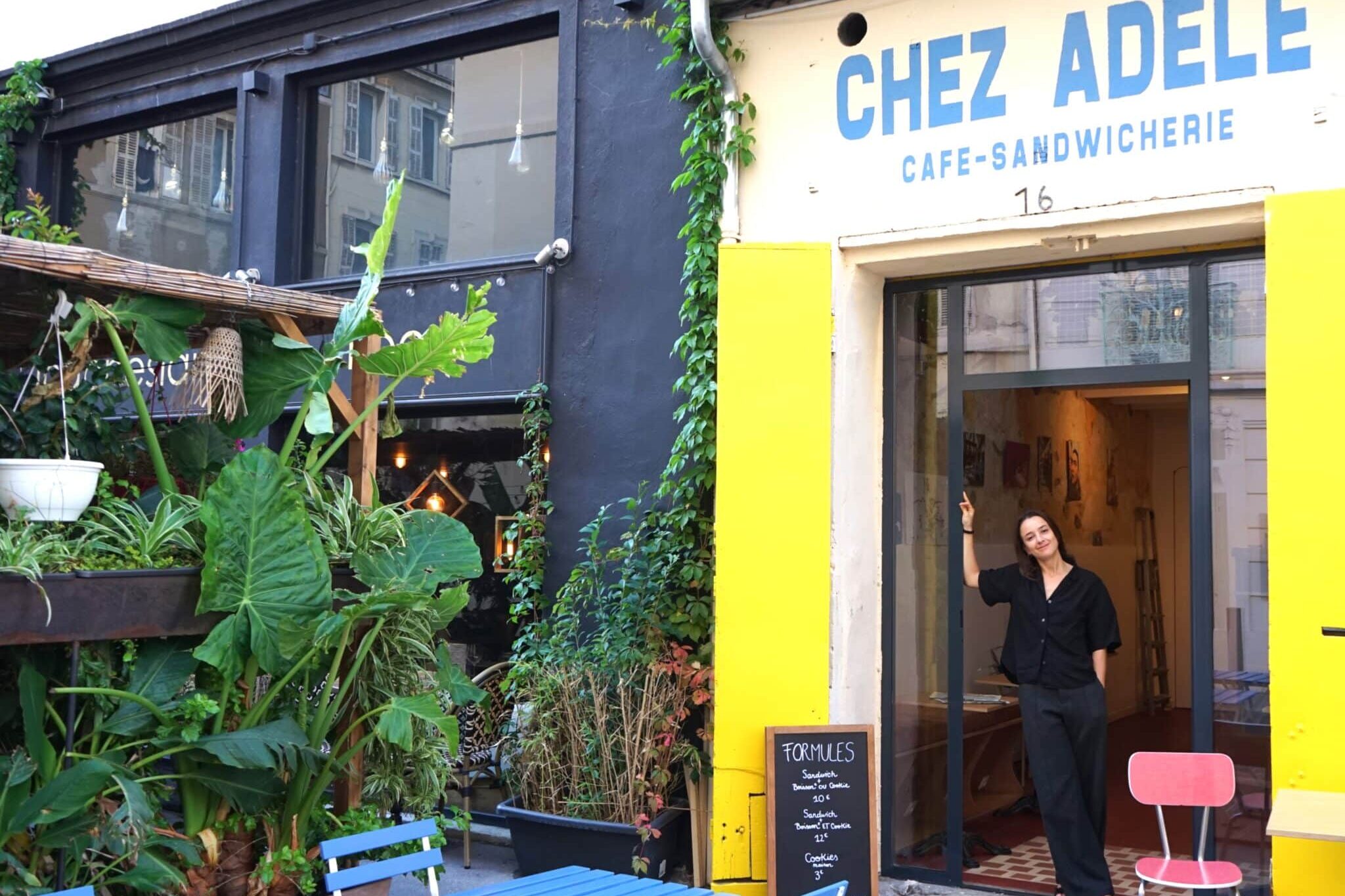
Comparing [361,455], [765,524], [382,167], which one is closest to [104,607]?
[361,455]

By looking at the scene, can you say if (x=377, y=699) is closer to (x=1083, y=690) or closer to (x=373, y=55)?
(x=1083, y=690)

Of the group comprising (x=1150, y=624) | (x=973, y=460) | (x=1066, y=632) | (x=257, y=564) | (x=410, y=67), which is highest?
(x=410, y=67)

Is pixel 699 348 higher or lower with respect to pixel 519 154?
lower

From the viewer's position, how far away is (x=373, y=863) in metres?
4.45

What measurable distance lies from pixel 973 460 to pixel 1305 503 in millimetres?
1978

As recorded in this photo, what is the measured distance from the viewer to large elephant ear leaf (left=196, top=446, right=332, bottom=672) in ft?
16.4

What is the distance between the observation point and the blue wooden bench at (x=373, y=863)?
14.3 feet

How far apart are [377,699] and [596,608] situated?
168cm

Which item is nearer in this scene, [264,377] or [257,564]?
[257,564]

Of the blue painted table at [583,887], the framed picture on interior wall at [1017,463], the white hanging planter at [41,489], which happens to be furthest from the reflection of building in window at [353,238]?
the blue painted table at [583,887]

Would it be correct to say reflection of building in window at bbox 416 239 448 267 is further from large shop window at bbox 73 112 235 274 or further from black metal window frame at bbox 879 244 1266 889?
black metal window frame at bbox 879 244 1266 889

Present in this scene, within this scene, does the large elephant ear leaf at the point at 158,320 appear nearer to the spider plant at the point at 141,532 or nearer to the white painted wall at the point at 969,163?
the spider plant at the point at 141,532

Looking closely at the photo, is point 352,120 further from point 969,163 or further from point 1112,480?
point 1112,480

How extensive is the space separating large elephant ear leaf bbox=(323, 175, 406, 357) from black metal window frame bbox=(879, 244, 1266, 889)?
255cm
